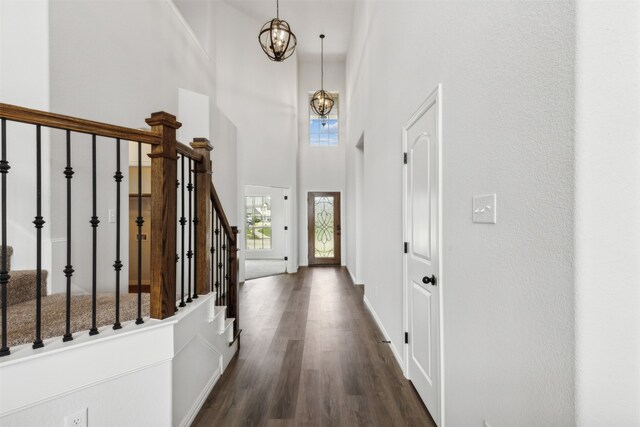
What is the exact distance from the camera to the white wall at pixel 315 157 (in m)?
8.23

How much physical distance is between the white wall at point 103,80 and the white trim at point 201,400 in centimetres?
151

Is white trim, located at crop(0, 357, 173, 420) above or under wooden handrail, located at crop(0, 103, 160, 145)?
under

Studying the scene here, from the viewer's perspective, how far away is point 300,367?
8.84ft

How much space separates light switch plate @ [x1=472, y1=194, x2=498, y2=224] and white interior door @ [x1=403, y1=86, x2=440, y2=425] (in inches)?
18.3

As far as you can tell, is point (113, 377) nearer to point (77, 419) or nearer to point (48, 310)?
point (77, 419)

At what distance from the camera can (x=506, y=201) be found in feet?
3.89

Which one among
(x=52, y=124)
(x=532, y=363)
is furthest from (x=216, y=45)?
(x=532, y=363)

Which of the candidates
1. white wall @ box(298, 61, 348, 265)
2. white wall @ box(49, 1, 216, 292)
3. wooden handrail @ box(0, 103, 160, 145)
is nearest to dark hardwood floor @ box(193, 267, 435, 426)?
white wall @ box(49, 1, 216, 292)

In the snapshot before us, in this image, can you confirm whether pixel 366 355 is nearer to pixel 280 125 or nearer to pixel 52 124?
pixel 52 124

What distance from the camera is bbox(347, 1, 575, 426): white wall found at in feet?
3.01

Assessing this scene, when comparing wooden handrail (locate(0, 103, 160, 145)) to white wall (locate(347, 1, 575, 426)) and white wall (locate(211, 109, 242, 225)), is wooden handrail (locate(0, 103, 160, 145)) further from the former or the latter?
white wall (locate(211, 109, 242, 225))

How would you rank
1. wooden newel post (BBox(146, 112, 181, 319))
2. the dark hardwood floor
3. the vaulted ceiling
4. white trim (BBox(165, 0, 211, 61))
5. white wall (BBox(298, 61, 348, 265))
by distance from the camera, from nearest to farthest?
wooden newel post (BBox(146, 112, 181, 319))
the dark hardwood floor
white trim (BBox(165, 0, 211, 61))
the vaulted ceiling
white wall (BBox(298, 61, 348, 265))

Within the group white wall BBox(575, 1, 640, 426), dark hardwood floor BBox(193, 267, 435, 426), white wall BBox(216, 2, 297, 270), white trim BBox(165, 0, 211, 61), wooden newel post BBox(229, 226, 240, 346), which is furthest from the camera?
white wall BBox(216, 2, 297, 270)

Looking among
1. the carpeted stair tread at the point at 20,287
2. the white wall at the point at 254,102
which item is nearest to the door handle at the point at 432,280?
the carpeted stair tread at the point at 20,287
